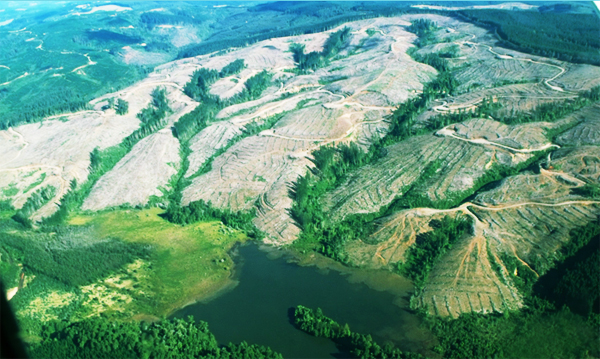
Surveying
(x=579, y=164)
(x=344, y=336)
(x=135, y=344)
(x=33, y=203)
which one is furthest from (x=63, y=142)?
(x=579, y=164)

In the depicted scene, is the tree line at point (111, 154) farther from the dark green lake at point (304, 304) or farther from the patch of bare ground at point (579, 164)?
the patch of bare ground at point (579, 164)

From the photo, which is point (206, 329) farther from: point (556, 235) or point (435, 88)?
point (435, 88)

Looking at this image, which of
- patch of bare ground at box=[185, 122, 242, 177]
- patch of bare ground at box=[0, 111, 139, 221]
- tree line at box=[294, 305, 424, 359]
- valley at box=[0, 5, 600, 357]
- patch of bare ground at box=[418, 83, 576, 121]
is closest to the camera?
tree line at box=[294, 305, 424, 359]

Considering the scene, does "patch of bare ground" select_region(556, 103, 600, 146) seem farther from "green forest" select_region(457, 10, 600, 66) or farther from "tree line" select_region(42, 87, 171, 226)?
"tree line" select_region(42, 87, 171, 226)


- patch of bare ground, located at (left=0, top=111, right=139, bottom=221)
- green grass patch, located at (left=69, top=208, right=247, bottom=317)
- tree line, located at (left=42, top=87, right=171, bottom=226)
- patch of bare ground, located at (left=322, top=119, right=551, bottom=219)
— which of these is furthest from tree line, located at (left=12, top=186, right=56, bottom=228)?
patch of bare ground, located at (left=322, top=119, right=551, bottom=219)

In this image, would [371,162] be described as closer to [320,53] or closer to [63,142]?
[63,142]

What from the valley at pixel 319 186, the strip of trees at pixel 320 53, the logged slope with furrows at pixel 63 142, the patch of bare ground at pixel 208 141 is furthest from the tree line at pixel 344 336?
the strip of trees at pixel 320 53

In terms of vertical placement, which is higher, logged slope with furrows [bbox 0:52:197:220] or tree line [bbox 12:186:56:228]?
logged slope with furrows [bbox 0:52:197:220]

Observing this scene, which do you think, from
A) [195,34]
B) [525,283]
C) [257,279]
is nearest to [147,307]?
[257,279]
